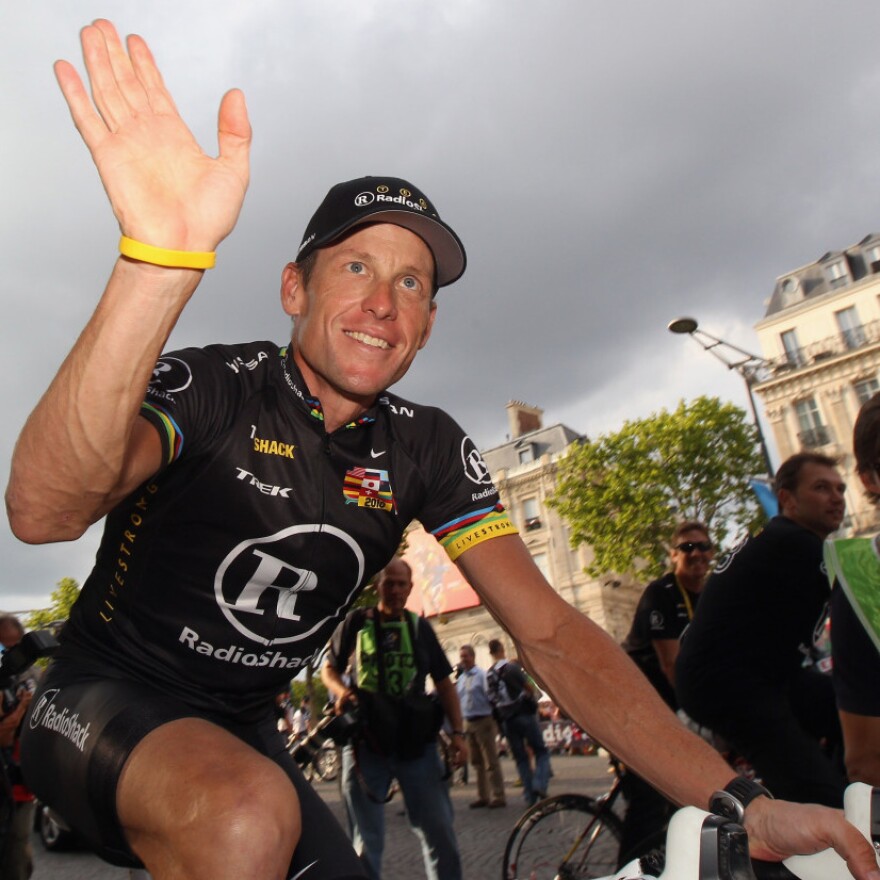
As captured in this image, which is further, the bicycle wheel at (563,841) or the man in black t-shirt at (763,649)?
the bicycle wheel at (563,841)

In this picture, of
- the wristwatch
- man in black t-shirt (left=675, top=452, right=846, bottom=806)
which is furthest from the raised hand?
man in black t-shirt (left=675, top=452, right=846, bottom=806)

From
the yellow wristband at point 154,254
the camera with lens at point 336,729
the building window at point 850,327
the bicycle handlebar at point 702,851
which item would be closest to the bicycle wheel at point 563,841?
the camera with lens at point 336,729

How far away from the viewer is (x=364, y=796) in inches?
219

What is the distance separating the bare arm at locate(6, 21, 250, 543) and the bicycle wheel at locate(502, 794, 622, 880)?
445 cm

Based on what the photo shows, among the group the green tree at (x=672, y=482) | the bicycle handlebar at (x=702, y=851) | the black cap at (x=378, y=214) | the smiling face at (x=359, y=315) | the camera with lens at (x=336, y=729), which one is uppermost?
the green tree at (x=672, y=482)

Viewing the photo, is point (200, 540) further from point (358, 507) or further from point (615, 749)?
point (615, 749)

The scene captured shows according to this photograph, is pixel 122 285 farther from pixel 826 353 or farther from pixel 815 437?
pixel 826 353

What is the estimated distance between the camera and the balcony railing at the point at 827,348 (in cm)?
4322

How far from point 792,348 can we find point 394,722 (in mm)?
46535

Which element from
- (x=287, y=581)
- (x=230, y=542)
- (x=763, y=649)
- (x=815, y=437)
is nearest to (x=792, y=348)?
(x=815, y=437)

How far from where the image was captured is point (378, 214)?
248cm

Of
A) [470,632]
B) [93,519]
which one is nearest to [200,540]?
[93,519]

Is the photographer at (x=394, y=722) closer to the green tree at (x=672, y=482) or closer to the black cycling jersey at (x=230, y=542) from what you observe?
the black cycling jersey at (x=230, y=542)

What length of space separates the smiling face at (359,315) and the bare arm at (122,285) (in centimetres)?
70
